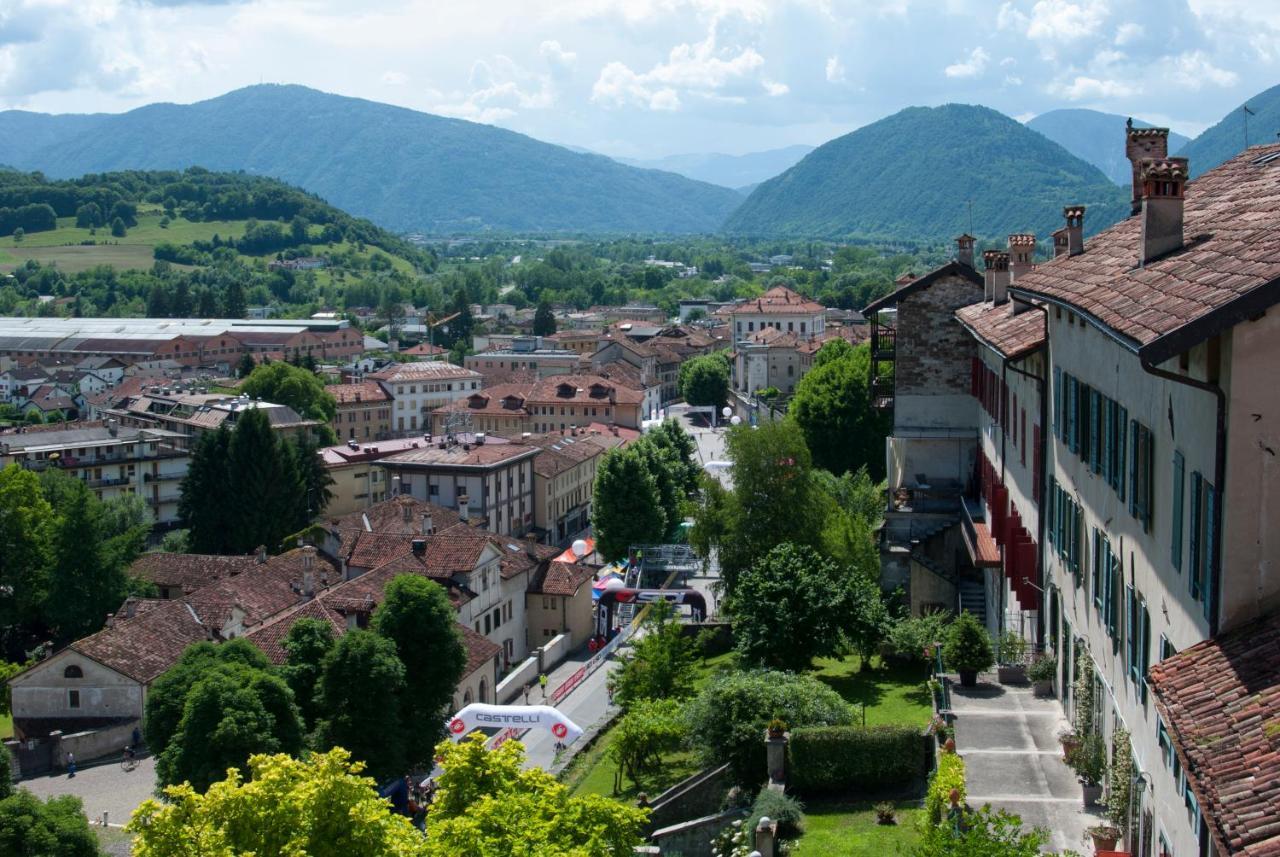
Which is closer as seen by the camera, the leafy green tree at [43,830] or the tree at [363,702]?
the leafy green tree at [43,830]

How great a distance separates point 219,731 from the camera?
32969mm

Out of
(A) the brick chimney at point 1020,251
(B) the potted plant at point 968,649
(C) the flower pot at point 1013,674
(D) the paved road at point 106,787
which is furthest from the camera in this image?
(D) the paved road at point 106,787

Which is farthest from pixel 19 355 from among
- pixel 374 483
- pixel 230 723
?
pixel 230 723

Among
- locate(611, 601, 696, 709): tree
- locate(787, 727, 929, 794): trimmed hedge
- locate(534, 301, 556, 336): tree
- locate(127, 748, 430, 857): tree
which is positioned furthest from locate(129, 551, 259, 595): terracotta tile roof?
locate(534, 301, 556, 336): tree

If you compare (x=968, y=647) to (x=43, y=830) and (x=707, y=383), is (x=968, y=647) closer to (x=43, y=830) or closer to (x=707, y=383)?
(x=43, y=830)

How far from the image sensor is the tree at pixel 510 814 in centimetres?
1800

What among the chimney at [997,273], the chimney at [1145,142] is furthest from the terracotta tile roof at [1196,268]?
the chimney at [997,273]

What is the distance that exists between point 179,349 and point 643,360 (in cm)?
5310

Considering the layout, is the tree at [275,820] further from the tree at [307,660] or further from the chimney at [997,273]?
the chimney at [997,273]

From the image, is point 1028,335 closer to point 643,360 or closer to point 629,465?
point 629,465

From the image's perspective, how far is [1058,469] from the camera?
23.7m

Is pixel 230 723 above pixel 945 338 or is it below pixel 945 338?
below

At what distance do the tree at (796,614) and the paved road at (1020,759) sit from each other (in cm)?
591

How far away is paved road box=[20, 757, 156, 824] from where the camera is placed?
4106 cm
